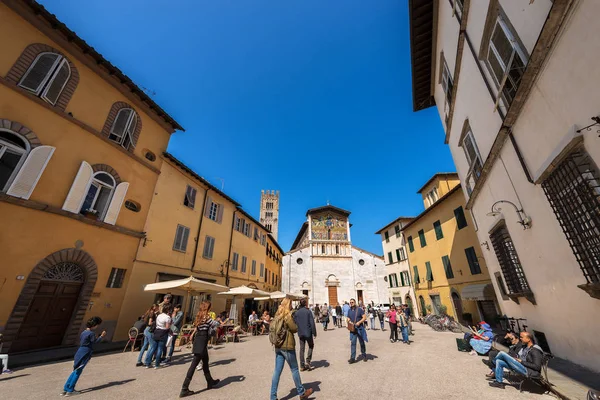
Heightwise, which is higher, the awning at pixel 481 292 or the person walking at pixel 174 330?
the awning at pixel 481 292

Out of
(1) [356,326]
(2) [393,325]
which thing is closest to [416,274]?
(2) [393,325]

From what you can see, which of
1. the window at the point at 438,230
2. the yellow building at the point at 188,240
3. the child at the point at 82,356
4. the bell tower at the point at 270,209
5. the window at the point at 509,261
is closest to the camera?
the child at the point at 82,356

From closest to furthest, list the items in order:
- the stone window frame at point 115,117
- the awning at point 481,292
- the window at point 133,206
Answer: the stone window frame at point 115,117 → the window at point 133,206 → the awning at point 481,292

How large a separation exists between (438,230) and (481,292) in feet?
22.2

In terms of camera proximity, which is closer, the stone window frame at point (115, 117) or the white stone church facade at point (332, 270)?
the stone window frame at point (115, 117)

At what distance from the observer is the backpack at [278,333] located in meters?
4.21

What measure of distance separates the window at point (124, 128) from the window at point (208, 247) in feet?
24.4

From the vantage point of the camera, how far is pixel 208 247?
16.2 meters

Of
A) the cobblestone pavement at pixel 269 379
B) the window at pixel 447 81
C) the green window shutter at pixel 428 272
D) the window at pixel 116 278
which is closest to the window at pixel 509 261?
the cobblestone pavement at pixel 269 379

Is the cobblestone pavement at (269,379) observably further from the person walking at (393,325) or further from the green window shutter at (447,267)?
the green window shutter at (447,267)

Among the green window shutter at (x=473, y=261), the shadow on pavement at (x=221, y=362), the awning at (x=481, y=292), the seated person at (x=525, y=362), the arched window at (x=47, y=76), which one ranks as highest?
the arched window at (x=47, y=76)

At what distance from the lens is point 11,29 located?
801 cm

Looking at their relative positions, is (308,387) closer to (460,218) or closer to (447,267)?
(460,218)

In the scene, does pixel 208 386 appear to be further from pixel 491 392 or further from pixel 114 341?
pixel 114 341
